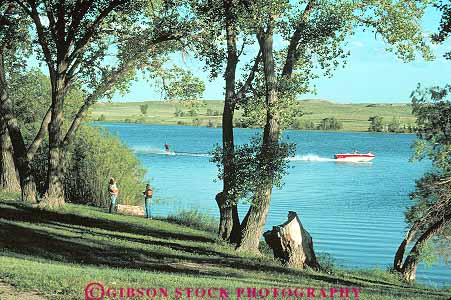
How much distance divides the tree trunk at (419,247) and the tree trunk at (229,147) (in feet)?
21.8

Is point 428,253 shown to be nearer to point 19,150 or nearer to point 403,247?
point 403,247

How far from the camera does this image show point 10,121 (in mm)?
31469

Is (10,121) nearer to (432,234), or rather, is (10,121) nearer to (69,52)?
(69,52)

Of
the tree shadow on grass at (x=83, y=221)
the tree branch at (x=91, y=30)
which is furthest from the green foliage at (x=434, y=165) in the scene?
the tree branch at (x=91, y=30)

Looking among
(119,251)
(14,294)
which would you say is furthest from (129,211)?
(14,294)

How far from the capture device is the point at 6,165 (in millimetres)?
34188

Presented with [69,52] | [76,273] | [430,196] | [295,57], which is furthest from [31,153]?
[76,273]

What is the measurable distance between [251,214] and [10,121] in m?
12.7

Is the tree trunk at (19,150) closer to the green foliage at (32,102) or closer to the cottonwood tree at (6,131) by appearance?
the cottonwood tree at (6,131)

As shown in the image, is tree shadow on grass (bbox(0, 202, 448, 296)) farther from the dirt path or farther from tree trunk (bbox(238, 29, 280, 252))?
the dirt path

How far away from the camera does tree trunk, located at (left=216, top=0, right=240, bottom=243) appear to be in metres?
24.9

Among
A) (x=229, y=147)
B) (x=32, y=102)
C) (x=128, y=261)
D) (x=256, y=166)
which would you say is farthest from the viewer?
(x=32, y=102)

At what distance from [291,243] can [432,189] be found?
6.19m

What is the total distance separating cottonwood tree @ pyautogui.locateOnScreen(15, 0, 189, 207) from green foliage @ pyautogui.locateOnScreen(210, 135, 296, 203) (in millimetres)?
6546
